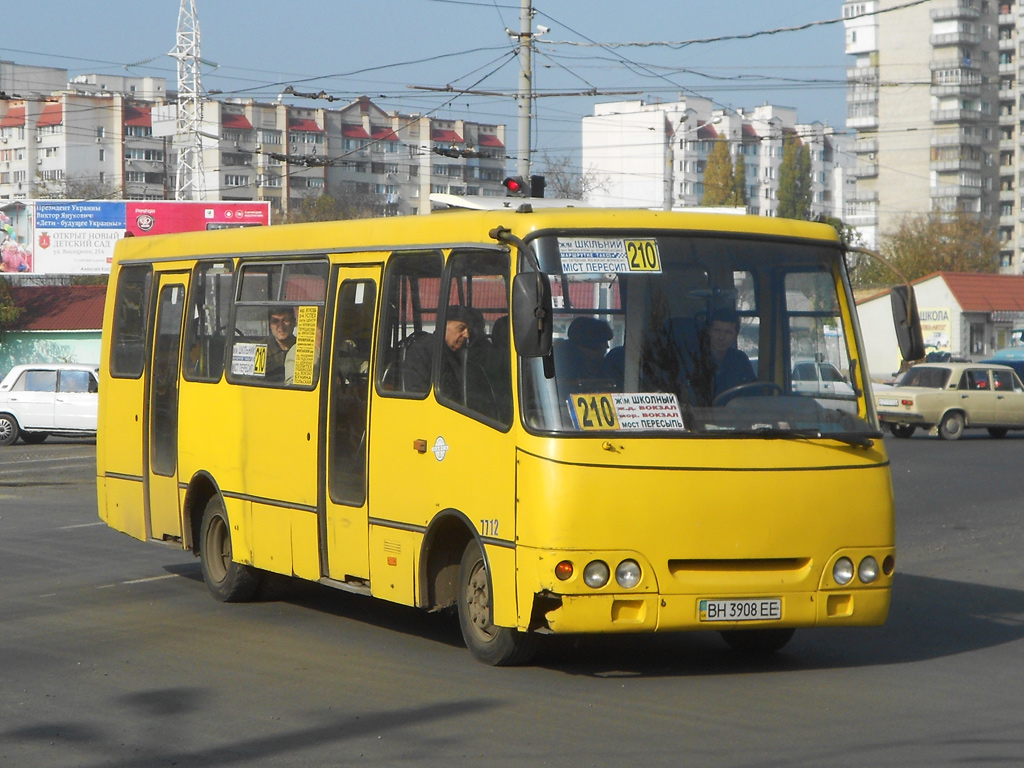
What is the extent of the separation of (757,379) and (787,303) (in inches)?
22.7

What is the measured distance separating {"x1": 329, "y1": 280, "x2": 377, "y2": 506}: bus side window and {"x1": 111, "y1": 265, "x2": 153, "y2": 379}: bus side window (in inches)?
132

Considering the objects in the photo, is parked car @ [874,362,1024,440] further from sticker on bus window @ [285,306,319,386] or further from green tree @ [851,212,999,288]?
green tree @ [851,212,999,288]

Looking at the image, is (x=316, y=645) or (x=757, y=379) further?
(x=316, y=645)

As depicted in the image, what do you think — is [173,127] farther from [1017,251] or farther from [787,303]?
[1017,251]

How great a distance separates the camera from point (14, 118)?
14712 centimetres

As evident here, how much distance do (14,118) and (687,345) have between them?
14948 centimetres

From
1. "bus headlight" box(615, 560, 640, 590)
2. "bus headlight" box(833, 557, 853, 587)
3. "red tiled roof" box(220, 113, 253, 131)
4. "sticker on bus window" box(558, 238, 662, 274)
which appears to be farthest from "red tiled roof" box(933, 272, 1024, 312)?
"red tiled roof" box(220, 113, 253, 131)

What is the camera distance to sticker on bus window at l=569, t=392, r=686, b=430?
7.75m

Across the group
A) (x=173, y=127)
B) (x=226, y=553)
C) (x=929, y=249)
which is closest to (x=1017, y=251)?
(x=929, y=249)

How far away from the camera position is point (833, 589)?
8.05 meters

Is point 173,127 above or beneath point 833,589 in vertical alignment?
above

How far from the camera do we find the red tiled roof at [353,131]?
512ft

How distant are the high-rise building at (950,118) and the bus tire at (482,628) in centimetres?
11627

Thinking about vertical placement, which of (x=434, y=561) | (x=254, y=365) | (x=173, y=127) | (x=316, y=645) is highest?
(x=173, y=127)
